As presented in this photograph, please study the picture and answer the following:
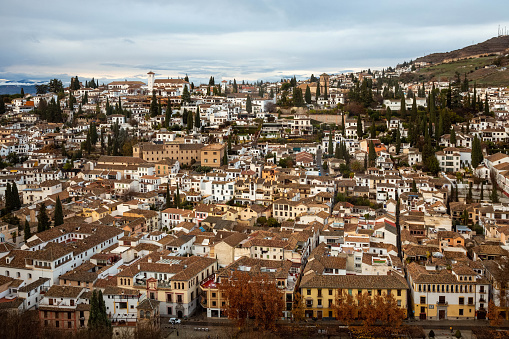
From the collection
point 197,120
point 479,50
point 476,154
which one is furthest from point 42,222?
point 479,50

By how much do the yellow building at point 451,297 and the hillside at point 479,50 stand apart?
88.6 metres

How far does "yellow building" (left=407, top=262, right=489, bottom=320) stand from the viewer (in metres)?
23.0

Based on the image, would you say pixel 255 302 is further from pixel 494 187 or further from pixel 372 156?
pixel 372 156

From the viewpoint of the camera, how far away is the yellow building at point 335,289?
23.0 m

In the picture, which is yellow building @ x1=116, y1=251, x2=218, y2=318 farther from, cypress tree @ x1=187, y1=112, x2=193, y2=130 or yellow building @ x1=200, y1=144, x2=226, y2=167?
cypress tree @ x1=187, y1=112, x2=193, y2=130

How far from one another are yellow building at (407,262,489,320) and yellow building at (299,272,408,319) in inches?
32.6

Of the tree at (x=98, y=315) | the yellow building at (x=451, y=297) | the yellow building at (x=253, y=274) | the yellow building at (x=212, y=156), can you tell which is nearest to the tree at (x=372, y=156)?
the yellow building at (x=212, y=156)

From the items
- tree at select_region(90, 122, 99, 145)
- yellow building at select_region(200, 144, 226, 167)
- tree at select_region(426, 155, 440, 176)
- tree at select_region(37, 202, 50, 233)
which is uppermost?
tree at select_region(90, 122, 99, 145)

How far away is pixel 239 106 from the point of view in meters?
64.9

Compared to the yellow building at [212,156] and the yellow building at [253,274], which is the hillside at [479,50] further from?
the yellow building at [253,274]

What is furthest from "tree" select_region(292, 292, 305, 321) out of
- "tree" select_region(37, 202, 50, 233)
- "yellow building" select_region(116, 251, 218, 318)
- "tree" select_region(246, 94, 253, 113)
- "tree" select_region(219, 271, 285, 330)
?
"tree" select_region(246, 94, 253, 113)

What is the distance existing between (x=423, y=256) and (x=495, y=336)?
6477 mm

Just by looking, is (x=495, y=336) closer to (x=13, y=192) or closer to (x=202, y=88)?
(x=13, y=192)

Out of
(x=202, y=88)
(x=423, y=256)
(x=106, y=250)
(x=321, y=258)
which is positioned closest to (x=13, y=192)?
(x=106, y=250)
